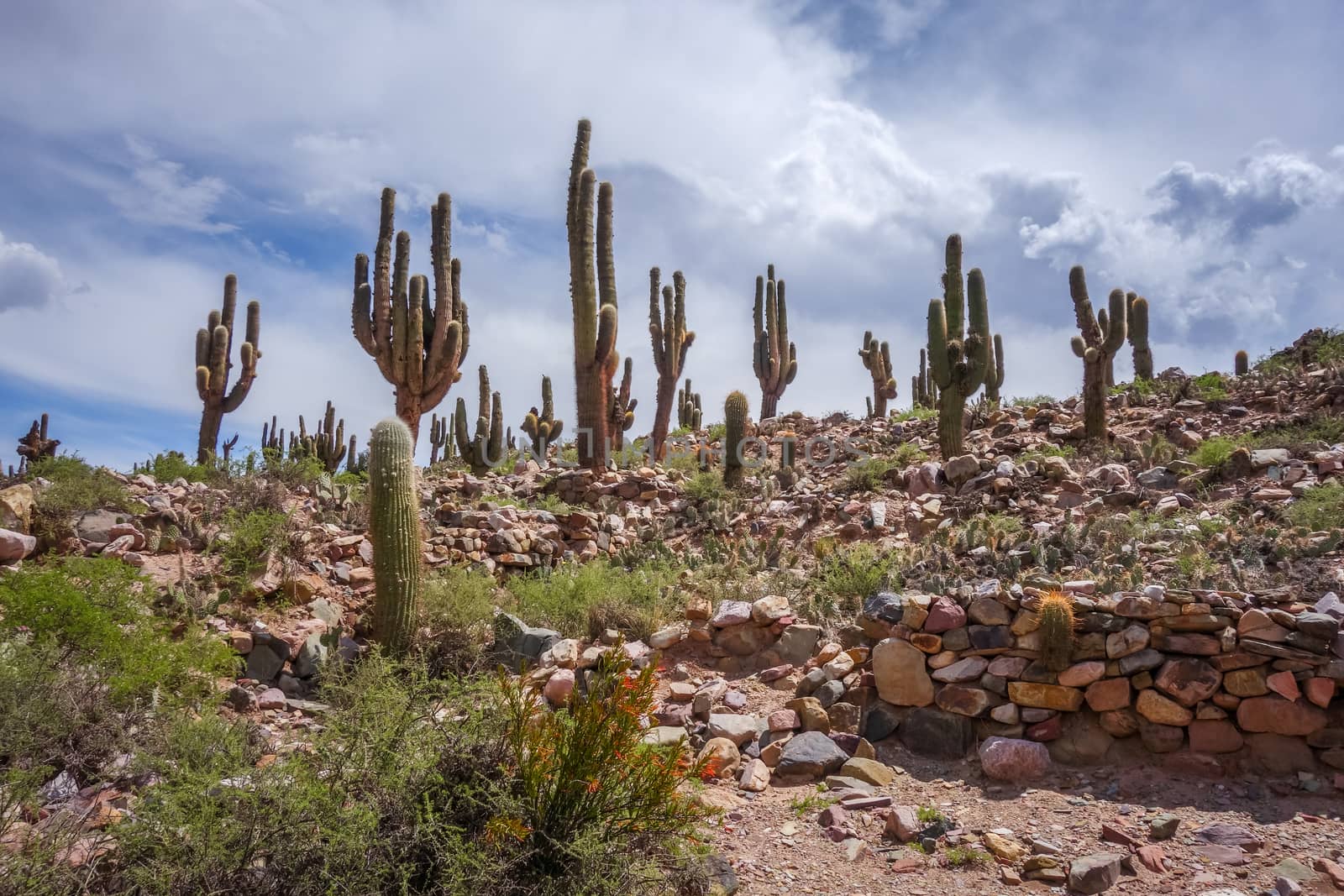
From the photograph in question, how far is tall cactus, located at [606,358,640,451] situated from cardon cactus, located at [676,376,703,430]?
360 centimetres

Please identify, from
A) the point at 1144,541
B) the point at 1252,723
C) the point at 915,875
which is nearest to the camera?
the point at 915,875

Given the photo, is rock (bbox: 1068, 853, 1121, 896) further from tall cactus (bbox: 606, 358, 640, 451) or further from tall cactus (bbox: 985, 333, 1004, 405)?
tall cactus (bbox: 985, 333, 1004, 405)

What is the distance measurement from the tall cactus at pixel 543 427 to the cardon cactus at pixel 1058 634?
1233 cm

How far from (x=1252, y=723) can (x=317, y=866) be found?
557 centimetres

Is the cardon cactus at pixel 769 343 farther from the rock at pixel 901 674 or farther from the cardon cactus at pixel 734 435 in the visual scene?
the rock at pixel 901 674

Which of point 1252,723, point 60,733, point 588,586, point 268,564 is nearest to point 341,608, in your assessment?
point 268,564

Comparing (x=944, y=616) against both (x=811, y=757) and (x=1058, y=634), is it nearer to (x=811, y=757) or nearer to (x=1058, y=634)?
(x=1058, y=634)

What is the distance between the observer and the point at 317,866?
3395 mm

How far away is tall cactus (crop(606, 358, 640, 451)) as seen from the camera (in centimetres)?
1422

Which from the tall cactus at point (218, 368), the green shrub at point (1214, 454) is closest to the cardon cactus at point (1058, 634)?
the green shrub at point (1214, 454)

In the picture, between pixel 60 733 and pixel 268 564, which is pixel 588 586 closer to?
pixel 268 564

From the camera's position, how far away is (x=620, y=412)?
15.1m

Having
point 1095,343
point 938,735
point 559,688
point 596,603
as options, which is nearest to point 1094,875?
point 938,735

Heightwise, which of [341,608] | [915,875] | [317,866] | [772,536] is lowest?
[915,875]
